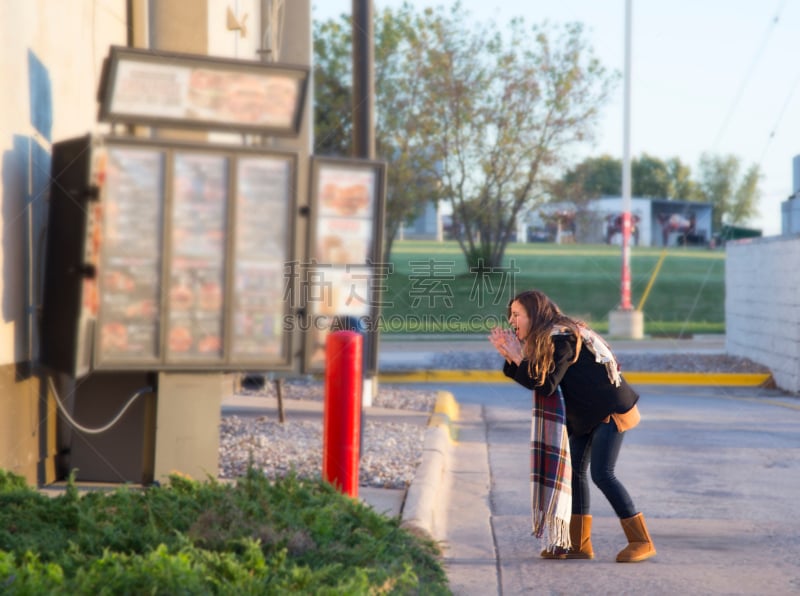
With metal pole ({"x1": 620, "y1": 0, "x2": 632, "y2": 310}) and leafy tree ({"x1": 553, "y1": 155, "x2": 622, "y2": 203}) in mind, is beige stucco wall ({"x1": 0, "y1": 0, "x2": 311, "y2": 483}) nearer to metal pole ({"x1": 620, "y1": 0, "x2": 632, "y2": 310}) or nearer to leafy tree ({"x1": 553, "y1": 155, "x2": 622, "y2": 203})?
metal pole ({"x1": 620, "y1": 0, "x2": 632, "y2": 310})

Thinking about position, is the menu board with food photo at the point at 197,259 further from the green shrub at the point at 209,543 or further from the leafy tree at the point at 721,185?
the leafy tree at the point at 721,185

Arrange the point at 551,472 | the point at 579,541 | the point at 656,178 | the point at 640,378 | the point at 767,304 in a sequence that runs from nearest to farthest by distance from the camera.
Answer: the point at 551,472 → the point at 579,541 → the point at 767,304 → the point at 640,378 → the point at 656,178

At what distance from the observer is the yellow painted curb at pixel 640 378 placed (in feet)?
56.2

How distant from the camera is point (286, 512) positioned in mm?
5543

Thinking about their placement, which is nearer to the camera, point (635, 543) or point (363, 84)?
point (635, 543)

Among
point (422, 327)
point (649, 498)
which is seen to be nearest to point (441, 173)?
point (422, 327)

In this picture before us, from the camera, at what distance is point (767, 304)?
17328 millimetres

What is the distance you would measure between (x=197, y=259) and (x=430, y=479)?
246cm

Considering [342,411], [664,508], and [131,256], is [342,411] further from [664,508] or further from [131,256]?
[664,508]

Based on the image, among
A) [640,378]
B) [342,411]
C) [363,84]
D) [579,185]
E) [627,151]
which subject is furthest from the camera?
[579,185]

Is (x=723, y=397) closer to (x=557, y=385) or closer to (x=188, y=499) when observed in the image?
(x=557, y=385)

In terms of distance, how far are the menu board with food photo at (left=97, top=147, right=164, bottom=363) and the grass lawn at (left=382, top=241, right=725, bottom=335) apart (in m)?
11.5

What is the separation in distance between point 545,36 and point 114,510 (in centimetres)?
3091

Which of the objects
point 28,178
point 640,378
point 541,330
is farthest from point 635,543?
point 640,378
